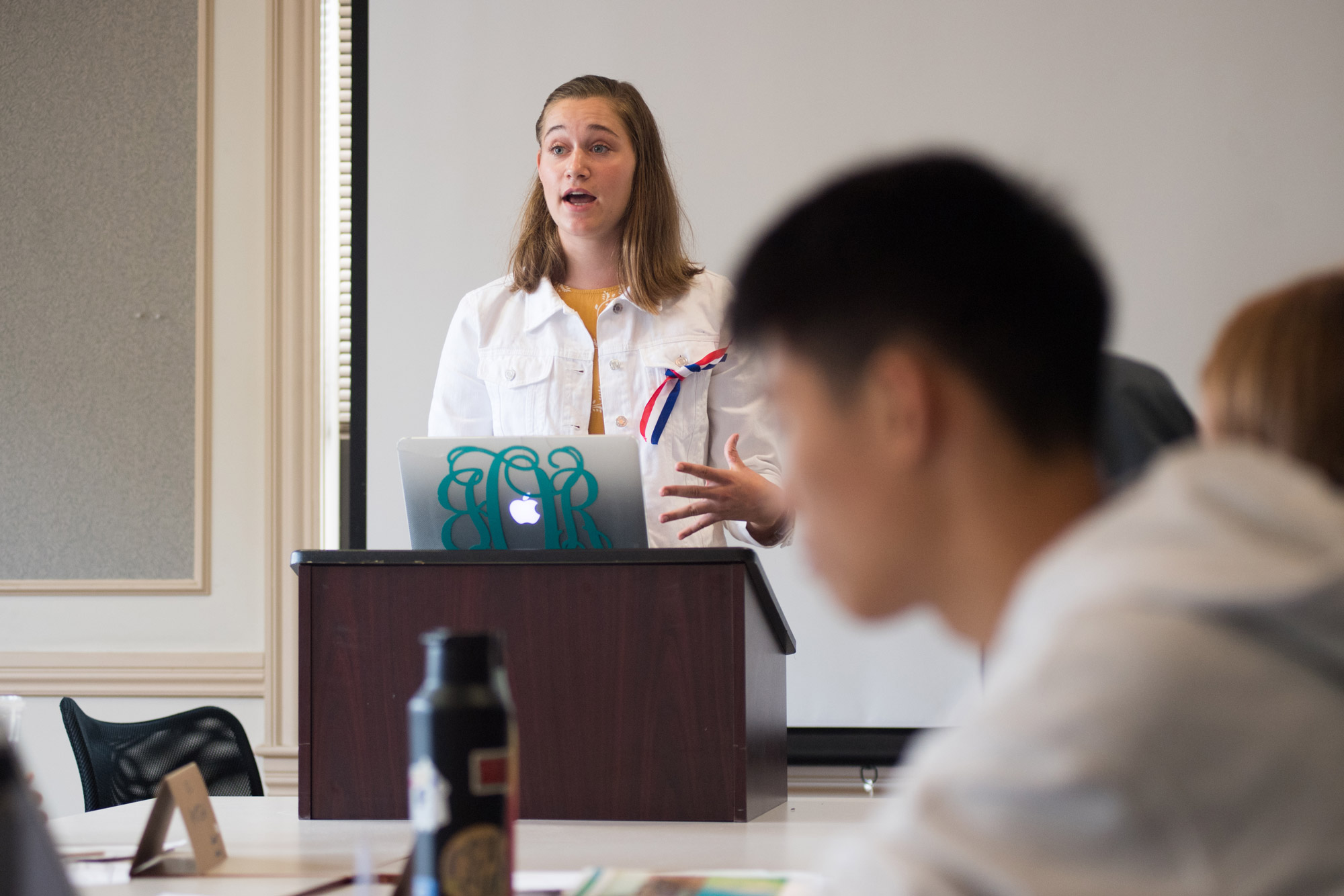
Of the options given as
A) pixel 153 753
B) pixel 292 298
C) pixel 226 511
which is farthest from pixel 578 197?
pixel 226 511

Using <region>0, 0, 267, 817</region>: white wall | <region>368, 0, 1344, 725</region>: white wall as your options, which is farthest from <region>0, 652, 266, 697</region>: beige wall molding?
<region>368, 0, 1344, 725</region>: white wall

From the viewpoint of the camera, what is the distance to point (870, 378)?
0.59 meters

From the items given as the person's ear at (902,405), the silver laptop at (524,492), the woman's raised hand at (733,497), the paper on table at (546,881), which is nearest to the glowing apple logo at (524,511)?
the silver laptop at (524,492)

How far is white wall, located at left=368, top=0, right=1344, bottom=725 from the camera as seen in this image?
283 cm

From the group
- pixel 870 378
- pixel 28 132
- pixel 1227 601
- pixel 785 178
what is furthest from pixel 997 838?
pixel 28 132

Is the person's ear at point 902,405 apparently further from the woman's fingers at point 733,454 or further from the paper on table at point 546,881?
the woman's fingers at point 733,454

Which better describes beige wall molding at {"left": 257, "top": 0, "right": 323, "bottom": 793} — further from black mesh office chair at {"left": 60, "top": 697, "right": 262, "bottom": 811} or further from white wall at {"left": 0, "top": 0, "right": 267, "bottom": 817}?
black mesh office chair at {"left": 60, "top": 697, "right": 262, "bottom": 811}

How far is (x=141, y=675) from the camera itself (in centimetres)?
309

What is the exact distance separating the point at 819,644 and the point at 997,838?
251cm

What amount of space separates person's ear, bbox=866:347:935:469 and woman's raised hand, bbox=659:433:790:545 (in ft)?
2.83

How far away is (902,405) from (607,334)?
1499 millimetres

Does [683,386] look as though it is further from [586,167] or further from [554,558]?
[554,558]

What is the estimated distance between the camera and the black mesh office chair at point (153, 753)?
2047mm

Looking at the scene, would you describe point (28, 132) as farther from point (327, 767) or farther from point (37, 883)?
point (37, 883)
